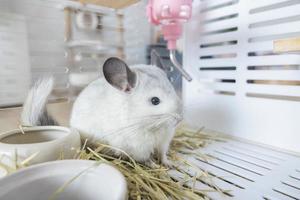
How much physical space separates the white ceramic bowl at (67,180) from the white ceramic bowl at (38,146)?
11 centimetres

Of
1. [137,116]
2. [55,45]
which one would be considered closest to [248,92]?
[137,116]

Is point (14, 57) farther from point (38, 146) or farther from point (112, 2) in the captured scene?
point (38, 146)

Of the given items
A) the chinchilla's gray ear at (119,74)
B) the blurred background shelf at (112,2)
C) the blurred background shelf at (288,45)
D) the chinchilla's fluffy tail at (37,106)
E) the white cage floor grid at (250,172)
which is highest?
the blurred background shelf at (112,2)

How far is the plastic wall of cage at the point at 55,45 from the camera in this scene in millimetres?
1170

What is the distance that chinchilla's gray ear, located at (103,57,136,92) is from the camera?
56 cm

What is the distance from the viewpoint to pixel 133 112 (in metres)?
0.59

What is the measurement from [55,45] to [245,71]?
937mm

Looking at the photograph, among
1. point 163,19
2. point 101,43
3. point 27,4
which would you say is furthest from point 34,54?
point 163,19

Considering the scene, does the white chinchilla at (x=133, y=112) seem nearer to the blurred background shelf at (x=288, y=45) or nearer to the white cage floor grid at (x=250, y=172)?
the white cage floor grid at (x=250, y=172)

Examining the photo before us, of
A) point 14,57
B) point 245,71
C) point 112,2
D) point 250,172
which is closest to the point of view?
point 250,172

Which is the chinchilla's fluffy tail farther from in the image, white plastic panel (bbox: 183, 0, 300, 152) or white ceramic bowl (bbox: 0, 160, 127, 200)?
white plastic panel (bbox: 183, 0, 300, 152)

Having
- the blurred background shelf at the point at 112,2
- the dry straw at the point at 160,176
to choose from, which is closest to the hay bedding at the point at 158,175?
the dry straw at the point at 160,176

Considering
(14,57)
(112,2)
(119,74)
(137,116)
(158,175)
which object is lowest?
(158,175)

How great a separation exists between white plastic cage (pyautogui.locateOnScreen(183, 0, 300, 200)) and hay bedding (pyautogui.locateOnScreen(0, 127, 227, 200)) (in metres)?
0.03
